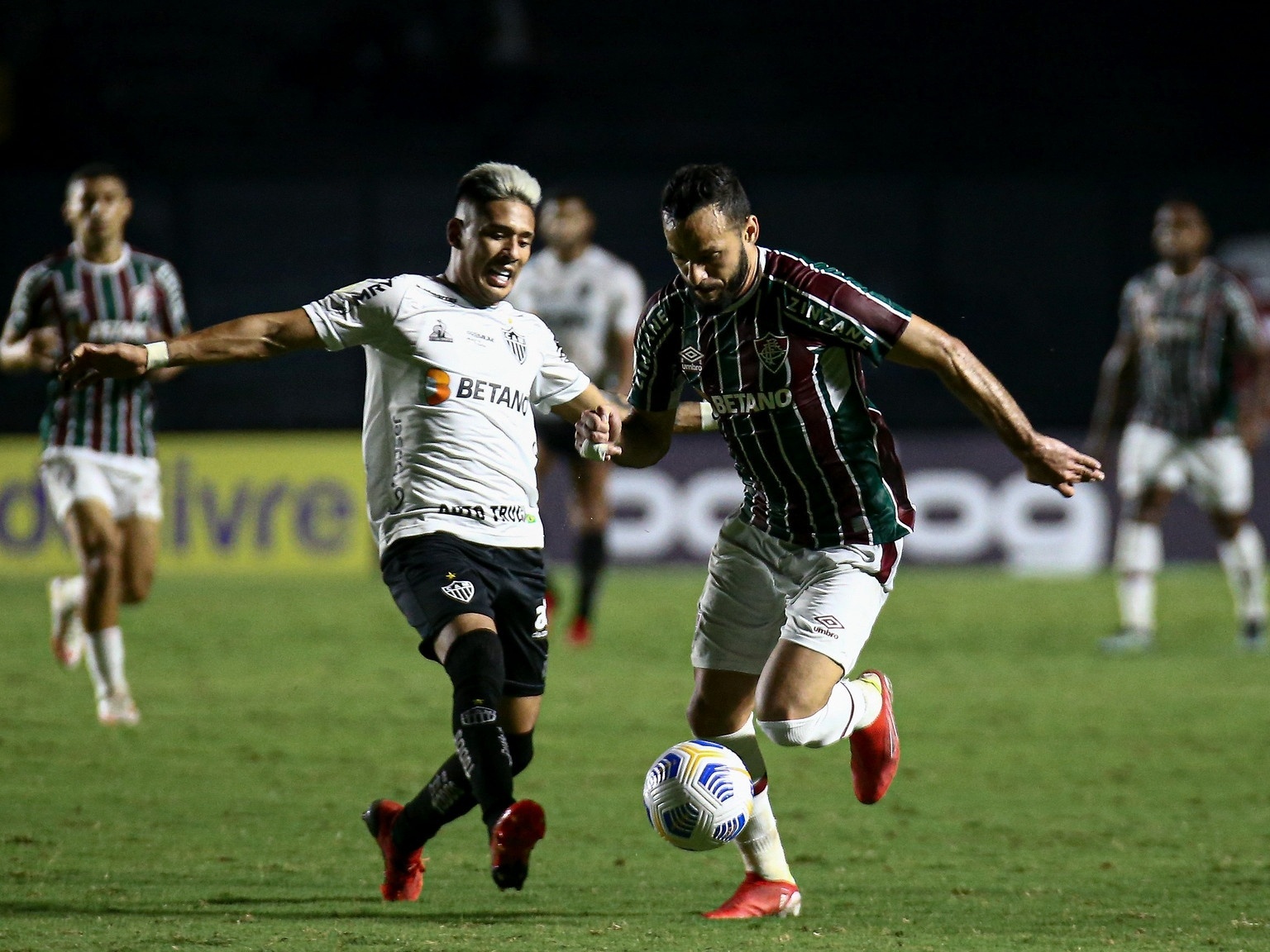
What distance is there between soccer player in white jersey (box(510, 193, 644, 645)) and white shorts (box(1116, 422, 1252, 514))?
2972 millimetres

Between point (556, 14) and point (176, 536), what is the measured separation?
28.8 ft

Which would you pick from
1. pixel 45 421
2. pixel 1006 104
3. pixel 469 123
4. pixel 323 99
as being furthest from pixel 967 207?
pixel 45 421

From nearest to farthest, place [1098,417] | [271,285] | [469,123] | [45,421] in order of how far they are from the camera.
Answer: [45,421]
[1098,417]
[271,285]
[469,123]

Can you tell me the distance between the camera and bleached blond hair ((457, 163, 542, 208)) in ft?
15.1

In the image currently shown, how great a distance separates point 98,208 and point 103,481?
1142mm

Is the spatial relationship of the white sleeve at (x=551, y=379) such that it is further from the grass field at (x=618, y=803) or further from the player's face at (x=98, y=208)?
the player's face at (x=98, y=208)

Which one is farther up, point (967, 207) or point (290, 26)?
point (290, 26)

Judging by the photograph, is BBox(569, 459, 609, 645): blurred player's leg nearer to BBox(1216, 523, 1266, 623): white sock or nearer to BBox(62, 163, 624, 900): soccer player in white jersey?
BBox(1216, 523, 1266, 623): white sock

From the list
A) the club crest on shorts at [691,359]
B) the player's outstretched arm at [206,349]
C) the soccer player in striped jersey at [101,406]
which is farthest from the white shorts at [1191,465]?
the player's outstretched arm at [206,349]

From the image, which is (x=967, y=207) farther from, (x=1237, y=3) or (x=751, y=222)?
(x=751, y=222)

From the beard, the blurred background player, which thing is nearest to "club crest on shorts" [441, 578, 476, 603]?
the beard

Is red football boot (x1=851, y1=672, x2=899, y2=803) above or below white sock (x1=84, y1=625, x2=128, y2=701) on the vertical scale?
below

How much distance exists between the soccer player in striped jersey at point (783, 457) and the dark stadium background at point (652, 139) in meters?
11.6

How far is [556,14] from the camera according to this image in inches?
803
